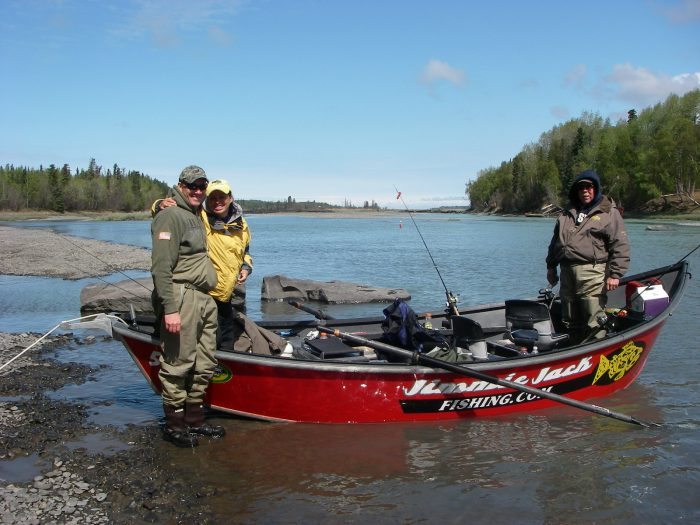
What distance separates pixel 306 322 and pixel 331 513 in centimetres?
346

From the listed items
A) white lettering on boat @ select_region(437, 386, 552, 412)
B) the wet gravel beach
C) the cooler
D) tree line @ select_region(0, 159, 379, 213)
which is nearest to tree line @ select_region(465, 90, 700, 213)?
the cooler

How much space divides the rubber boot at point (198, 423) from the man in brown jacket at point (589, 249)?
4.11 m

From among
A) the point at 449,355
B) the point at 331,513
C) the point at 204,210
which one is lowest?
the point at 331,513

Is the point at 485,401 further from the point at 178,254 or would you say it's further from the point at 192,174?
the point at 192,174

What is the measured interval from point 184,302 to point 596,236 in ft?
14.4

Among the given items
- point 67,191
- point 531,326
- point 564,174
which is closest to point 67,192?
point 67,191

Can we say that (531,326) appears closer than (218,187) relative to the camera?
No

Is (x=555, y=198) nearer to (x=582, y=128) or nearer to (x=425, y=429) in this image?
(x=582, y=128)

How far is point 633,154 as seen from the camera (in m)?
75.3

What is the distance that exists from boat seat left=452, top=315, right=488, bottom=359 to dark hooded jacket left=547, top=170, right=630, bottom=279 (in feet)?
4.17

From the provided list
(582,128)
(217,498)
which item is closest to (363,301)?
(217,498)

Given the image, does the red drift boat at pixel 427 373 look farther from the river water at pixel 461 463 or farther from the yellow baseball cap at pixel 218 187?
the yellow baseball cap at pixel 218 187

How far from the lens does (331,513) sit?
4562 mm

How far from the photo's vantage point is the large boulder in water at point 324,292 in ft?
48.7
